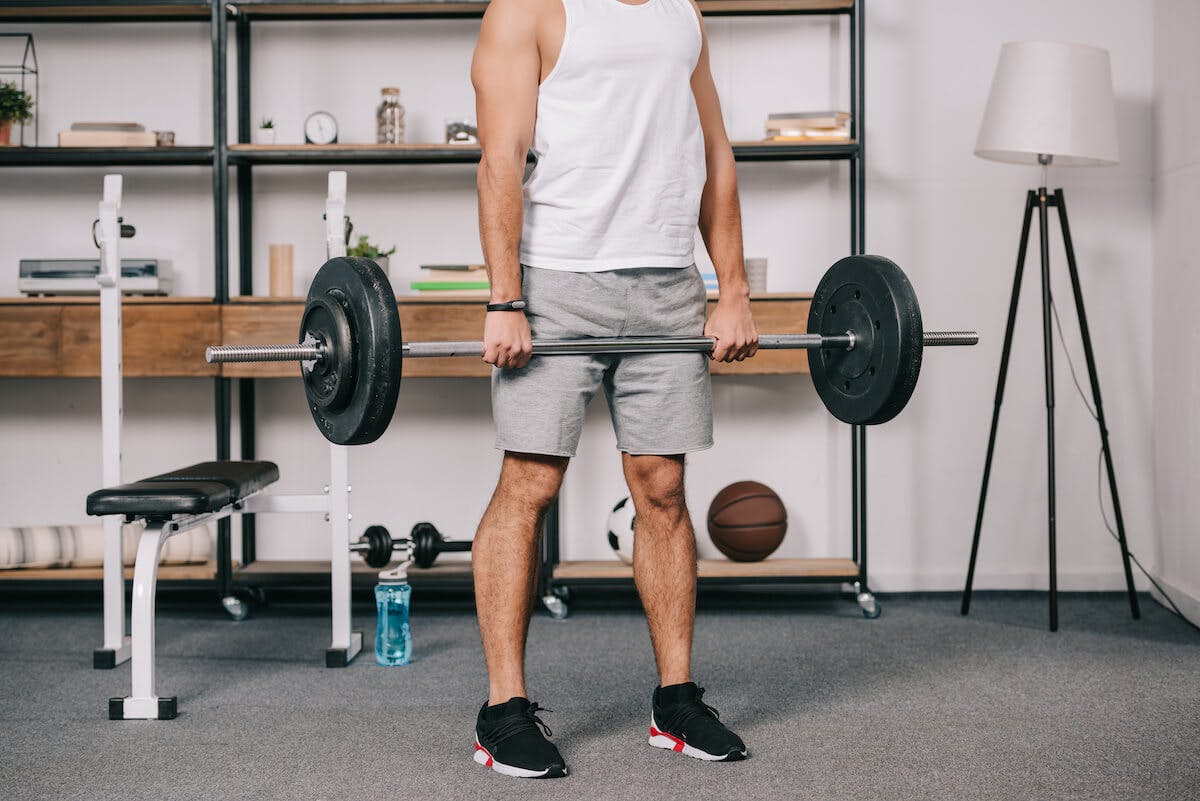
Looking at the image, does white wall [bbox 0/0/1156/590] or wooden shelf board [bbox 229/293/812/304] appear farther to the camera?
white wall [bbox 0/0/1156/590]

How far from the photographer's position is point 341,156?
321 centimetres

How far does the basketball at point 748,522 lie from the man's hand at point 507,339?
1.55 meters

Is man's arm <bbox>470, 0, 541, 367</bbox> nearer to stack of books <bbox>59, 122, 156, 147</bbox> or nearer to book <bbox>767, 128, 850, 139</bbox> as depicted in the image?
book <bbox>767, 128, 850, 139</bbox>

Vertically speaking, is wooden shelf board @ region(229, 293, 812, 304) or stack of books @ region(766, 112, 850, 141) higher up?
stack of books @ region(766, 112, 850, 141)

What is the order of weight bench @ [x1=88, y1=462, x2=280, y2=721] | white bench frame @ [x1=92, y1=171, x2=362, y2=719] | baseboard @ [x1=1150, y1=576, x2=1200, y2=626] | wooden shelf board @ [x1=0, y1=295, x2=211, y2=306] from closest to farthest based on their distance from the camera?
1. weight bench @ [x1=88, y1=462, x2=280, y2=721]
2. white bench frame @ [x1=92, y1=171, x2=362, y2=719]
3. baseboard @ [x1=1150, y1=576, x2=1200, y2=626]
4. wooden shelf board @ [x1=0, y1=295, x2=211, y2=306]

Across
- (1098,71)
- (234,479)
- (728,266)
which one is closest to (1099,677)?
(728,266)

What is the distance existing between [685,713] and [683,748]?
62mm

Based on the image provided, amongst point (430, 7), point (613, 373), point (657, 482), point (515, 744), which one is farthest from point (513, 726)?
point (430, 7)

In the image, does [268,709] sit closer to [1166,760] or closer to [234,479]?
[234,479]

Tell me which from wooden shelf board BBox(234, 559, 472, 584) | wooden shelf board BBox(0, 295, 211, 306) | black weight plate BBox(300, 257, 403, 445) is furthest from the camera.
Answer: wooden shelf board BBox(234, 559, 472, 584)

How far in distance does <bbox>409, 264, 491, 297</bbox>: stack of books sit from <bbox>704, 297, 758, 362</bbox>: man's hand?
4.43ft

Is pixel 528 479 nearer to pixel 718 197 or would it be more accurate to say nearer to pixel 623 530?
pixel 718 197

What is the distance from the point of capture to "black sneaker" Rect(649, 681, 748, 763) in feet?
6.18

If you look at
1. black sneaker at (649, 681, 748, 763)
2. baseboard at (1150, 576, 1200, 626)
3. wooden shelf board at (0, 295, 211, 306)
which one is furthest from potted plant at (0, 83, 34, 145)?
baseboard at (1150, 576, 1200, 626)
